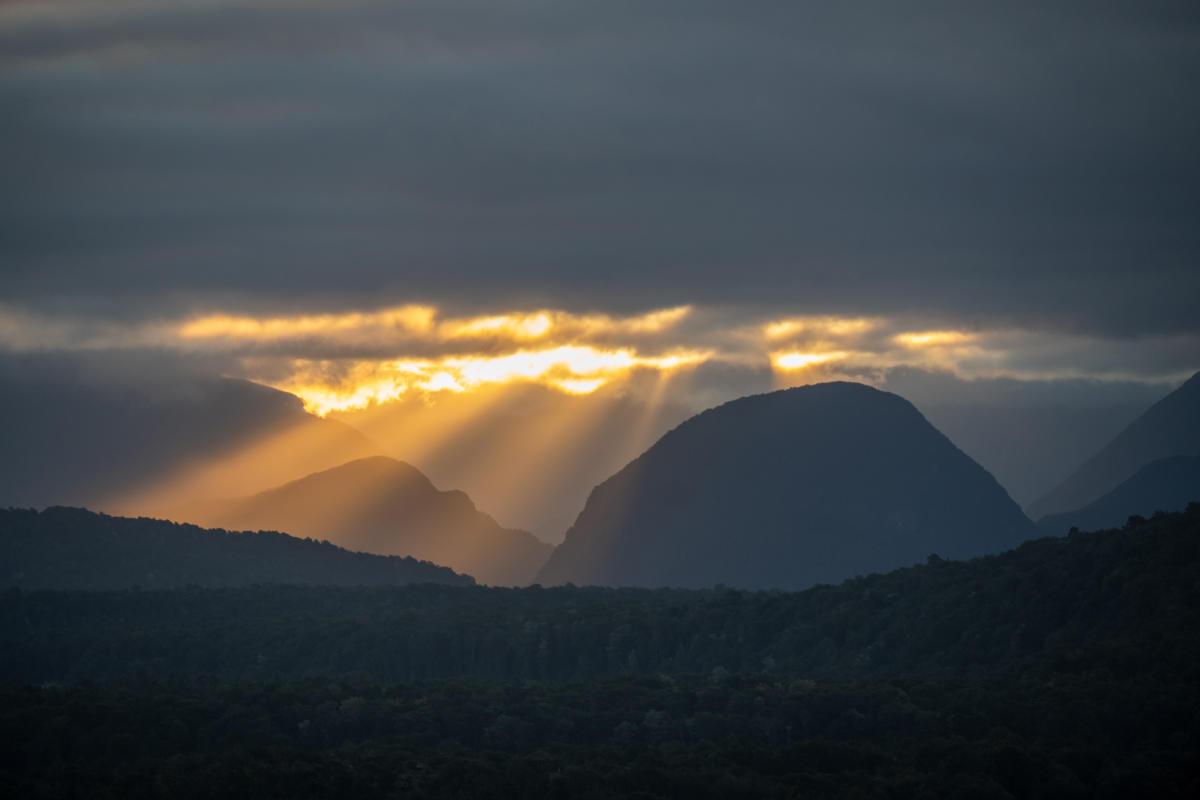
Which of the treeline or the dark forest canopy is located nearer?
the treeline

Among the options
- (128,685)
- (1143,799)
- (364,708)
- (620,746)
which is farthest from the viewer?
(128,685)

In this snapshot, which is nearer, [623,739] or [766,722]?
[623,739]

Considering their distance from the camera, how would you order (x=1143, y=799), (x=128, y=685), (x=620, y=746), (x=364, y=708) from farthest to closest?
(x=128, y=685), (x=364, y=708), (x=620, y=746), (x=1143, y=799)

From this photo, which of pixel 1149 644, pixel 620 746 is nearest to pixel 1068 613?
pixel 1149 644

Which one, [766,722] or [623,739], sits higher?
[766,722]

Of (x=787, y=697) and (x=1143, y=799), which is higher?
(x=787, y=697)

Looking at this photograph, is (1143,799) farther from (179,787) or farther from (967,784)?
(179,787)

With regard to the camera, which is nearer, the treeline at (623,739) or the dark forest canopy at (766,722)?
the treeline at (623,739)

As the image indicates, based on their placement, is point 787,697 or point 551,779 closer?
point 551,779
